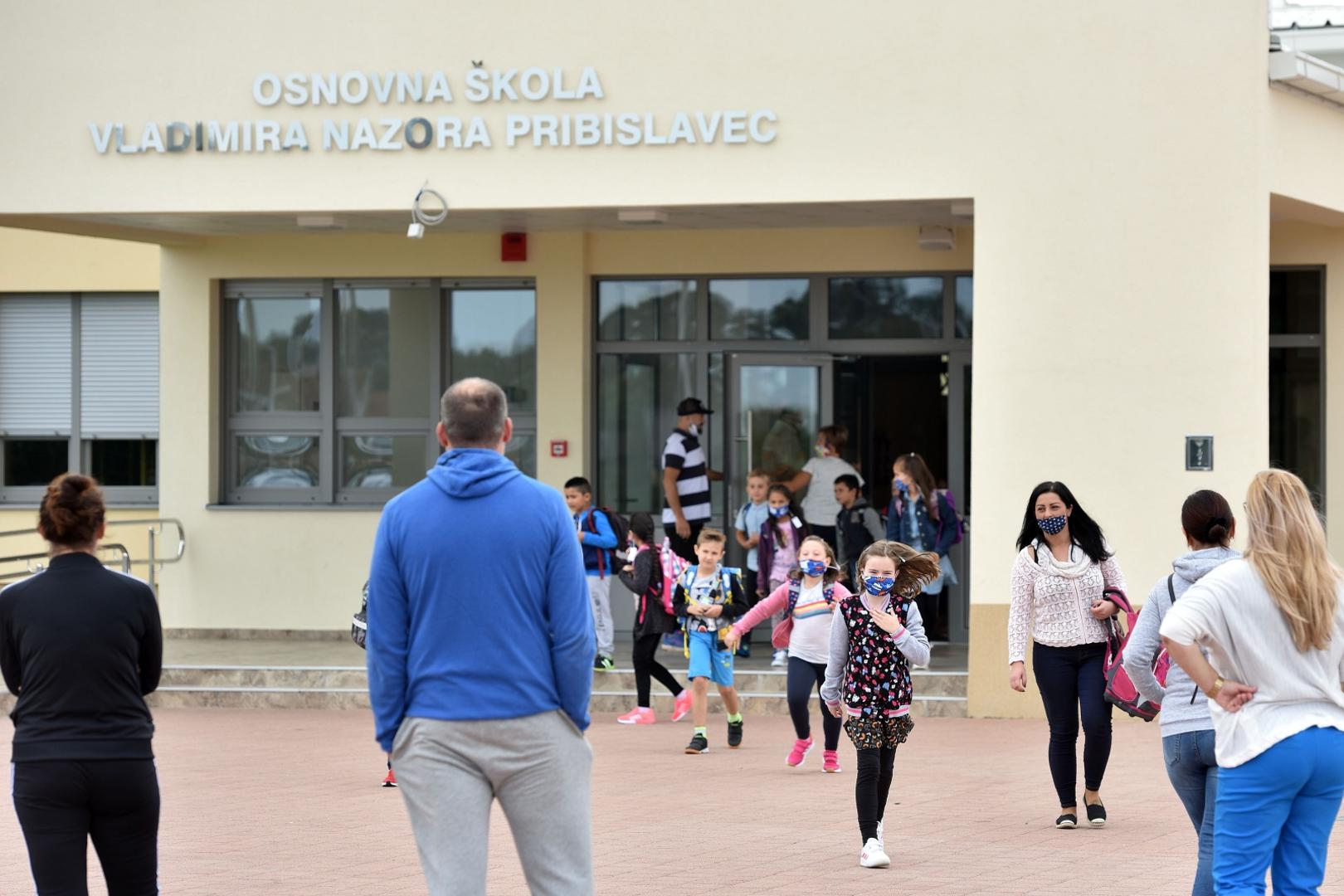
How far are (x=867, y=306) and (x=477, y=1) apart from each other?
4.38m

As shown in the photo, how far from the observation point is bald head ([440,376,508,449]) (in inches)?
186

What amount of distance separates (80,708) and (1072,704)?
511 cm

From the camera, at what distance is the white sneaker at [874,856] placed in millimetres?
7777

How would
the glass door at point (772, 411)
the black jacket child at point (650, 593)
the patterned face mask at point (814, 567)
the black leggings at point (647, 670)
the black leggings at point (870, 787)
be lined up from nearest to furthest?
1. the black leggings at point (870, 787)
2. the patterned face mask at point (814, 567)
3. the black jacket child at point (650, 593)
4. the black leggings at point (647, 670)
5. the glass door at point (772, 411)

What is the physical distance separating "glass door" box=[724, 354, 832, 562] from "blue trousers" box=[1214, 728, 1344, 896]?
10.6 metres

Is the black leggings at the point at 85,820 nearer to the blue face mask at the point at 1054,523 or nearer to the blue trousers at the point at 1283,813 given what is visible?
the blue trousers at the point at 1283,813

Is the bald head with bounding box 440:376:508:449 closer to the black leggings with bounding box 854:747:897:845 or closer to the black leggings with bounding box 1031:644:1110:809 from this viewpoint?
the black leggings with bounding box 854:747:897:845

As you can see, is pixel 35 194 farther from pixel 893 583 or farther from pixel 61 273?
pixel 893 583

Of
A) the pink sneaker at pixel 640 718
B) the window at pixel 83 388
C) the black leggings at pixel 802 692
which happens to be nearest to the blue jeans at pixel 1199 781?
the black leggings at pixel 802 692

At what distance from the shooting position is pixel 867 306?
15625 mm

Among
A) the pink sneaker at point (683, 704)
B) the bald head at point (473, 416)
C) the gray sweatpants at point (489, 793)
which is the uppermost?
the bald head at point (473, 416)

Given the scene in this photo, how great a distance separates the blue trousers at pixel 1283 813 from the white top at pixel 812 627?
593 centimetres

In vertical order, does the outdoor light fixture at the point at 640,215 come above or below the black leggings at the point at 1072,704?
above

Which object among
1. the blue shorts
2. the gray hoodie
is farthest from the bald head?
the blue shorts
